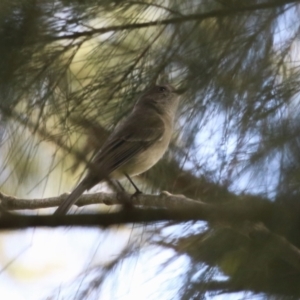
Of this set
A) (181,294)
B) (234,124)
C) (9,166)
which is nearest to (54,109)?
(9,166)

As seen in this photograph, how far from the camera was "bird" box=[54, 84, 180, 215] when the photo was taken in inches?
105

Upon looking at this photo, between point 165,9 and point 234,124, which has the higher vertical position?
point 165,9

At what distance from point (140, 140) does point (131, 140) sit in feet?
0.25

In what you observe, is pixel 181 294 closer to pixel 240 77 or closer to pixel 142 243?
pixel 142 243

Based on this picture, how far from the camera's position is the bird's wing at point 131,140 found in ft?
9.41

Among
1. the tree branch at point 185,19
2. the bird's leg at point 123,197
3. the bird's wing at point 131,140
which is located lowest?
the bird's wing at point 131,140

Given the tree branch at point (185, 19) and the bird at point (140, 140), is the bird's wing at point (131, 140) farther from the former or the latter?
the tree branch at point (185, 19)

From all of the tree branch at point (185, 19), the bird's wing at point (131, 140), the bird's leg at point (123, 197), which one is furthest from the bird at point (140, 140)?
the tree branch at point (185, 19)

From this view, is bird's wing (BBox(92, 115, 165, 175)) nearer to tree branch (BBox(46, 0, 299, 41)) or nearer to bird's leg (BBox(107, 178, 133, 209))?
bird's leg (BBox(107, 178, 133, 209))

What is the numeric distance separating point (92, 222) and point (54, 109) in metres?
0.81

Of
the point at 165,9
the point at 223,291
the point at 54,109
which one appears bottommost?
the point at 223,291

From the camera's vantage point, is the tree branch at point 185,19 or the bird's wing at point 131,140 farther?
the bird's wing at point 131,140

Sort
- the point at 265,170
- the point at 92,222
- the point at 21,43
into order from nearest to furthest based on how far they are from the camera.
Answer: the point at 92,222
the point at 265,170
the point at 21,43

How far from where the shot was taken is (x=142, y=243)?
189 centimetres
